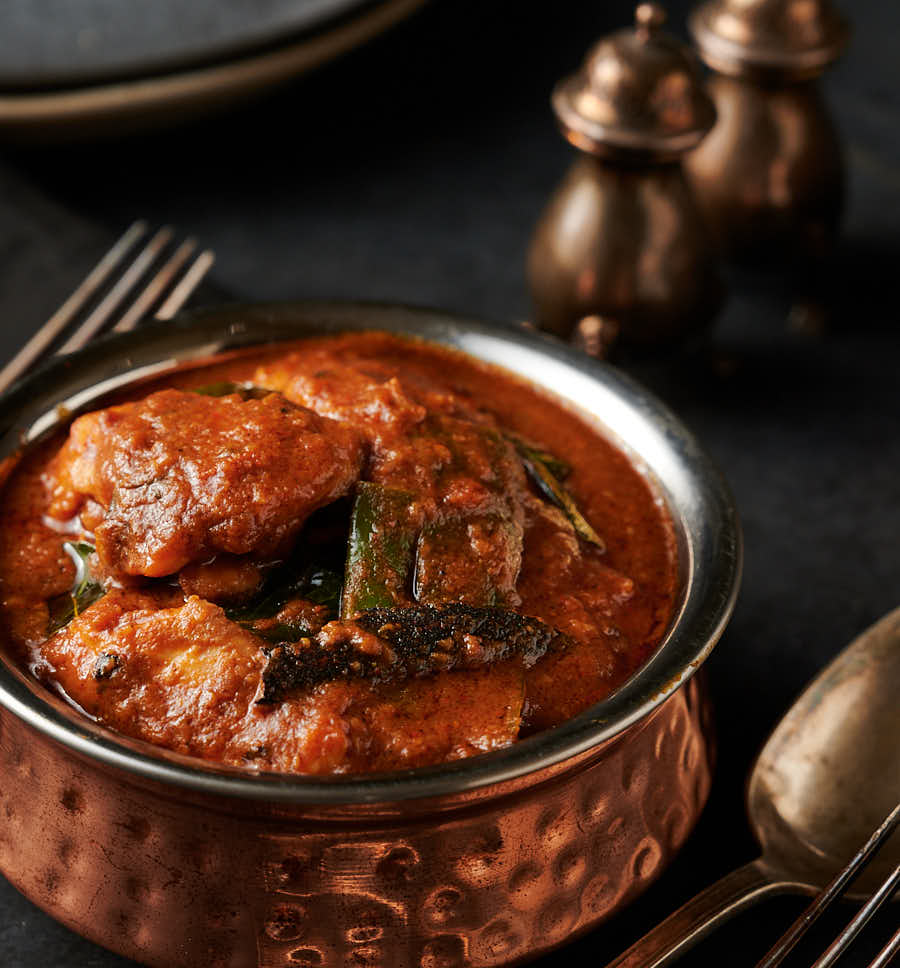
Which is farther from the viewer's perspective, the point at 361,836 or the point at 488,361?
the point at 488,361

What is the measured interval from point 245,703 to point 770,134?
2303mm

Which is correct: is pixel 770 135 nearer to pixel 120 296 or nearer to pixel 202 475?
pixel 120 296

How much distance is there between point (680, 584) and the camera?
2.08 meters

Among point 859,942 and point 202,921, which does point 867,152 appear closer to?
point 859,942

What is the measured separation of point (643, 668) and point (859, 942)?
599mm

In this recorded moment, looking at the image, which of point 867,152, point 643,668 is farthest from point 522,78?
point 643,668

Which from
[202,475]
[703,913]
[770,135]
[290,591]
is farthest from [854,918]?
[770,135]

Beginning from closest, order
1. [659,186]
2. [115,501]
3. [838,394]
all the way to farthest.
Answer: [115,501], [659,186], [838,394]

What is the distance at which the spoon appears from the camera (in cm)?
201

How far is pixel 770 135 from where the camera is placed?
3.39 meters

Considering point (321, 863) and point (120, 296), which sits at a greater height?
point (120, 296)

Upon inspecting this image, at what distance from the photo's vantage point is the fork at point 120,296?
2.88m

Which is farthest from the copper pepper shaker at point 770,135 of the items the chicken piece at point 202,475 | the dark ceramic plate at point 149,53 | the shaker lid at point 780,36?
the chicken piece at point 202,475

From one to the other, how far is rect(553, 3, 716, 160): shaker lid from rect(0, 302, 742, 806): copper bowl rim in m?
0.69
